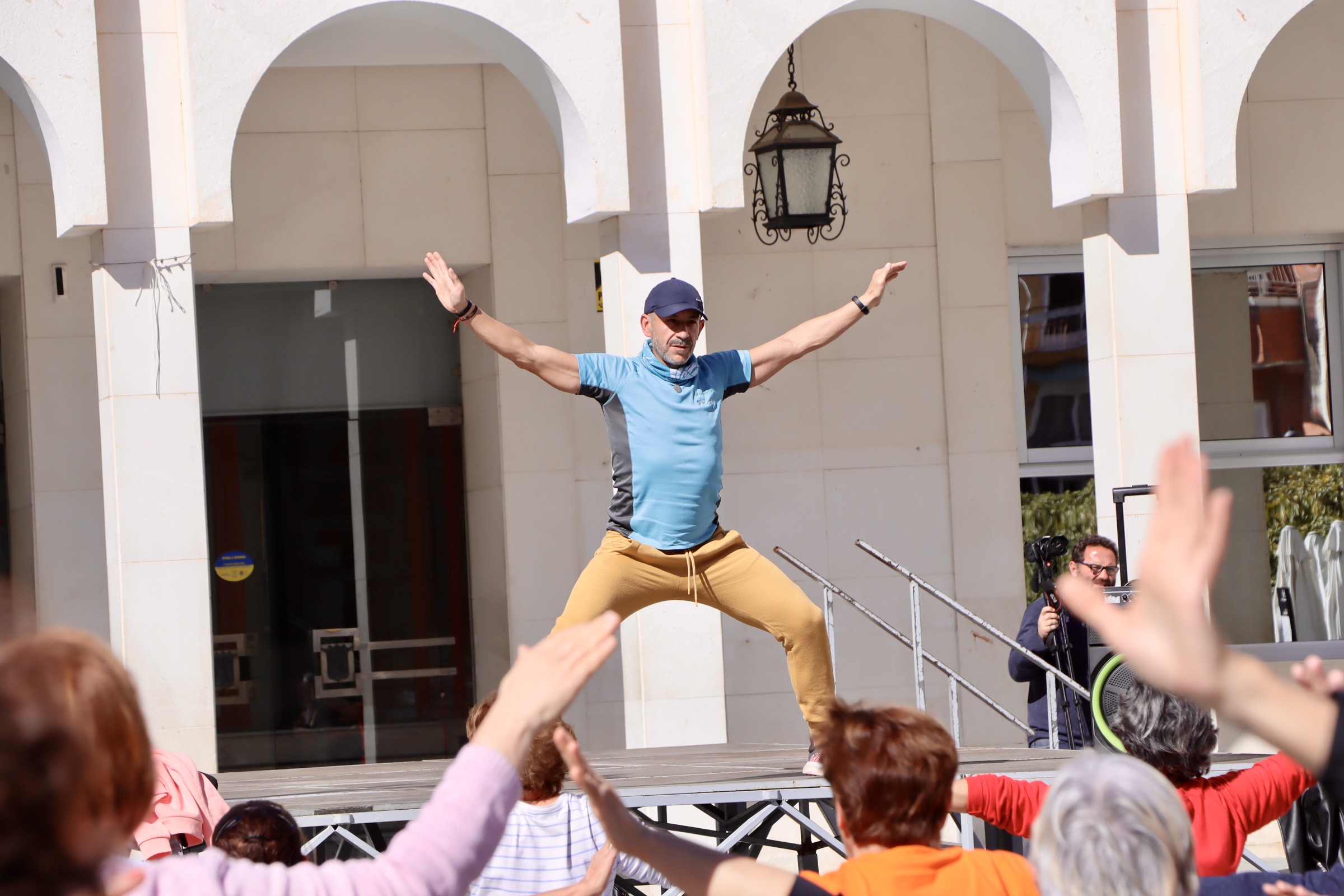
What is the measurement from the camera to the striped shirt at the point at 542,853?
385 centimetres

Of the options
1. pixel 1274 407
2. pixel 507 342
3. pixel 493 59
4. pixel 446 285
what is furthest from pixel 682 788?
pixel 1274 407

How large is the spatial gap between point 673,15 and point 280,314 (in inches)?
150

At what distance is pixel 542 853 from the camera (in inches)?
152

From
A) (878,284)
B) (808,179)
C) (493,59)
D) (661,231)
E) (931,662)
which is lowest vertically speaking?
(931,662)

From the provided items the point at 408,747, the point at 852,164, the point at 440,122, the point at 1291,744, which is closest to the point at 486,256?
the point at 440,122

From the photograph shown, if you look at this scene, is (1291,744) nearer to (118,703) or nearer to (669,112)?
(118,703)

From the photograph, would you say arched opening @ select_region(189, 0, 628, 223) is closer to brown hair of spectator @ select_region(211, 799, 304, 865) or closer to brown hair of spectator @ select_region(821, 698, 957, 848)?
brown hair of spectator @ select_region(211, 799, 304, 865)

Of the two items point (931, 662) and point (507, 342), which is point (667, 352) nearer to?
point (507, 342)

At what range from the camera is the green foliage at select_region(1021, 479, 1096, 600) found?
32.9 feet

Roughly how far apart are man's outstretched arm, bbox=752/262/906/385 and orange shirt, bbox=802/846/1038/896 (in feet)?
11.2

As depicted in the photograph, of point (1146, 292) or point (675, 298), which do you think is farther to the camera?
point (1146, 292)

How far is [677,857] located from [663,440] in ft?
11.0

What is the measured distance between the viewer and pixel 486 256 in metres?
9.55

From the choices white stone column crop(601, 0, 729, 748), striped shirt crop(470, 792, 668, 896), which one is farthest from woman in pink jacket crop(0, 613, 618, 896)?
white stone column crop(601, 0, 729, 748)
